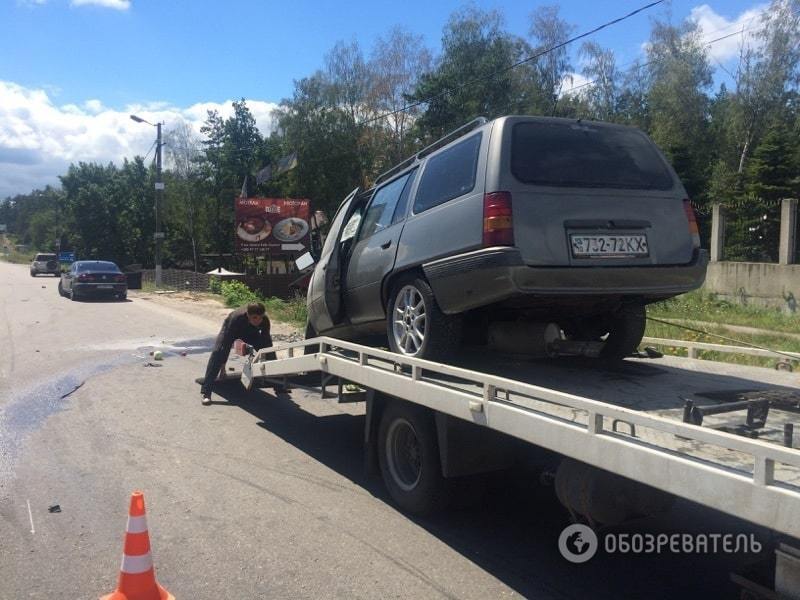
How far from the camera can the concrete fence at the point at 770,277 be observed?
16.2 meters

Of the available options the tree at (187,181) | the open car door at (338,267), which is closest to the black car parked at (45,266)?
the tree at (187,181)

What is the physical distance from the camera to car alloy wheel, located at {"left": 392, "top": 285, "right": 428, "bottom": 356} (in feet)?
16.4

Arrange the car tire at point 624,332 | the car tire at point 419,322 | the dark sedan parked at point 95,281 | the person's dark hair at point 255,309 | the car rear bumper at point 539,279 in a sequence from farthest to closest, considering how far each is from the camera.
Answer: the dark sedan parked at point 95,281
the person's dark hair at point 255,309
the car tire at point 624,332
the car tire at point 419,322
the car rear bumper at point 539,279

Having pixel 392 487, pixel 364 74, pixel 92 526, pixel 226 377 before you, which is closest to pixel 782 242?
pixel 226 377

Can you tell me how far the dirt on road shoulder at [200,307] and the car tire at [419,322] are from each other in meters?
8.71

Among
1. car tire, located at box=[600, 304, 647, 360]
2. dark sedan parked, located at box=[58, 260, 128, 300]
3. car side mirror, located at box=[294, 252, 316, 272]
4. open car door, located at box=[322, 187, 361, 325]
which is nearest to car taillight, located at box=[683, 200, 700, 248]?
car tire, located at box=[600, 304, 647, 360]

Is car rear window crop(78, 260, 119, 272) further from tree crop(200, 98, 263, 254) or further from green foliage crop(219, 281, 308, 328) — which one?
tree crop(200, 98, 263, 254)

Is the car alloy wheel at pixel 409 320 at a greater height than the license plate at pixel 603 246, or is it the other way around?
the license plate at pixel 603 246

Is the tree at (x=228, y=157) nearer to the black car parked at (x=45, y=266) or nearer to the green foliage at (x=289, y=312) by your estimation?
the black car parked at (x=45, y=266)

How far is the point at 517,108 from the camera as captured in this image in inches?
1474

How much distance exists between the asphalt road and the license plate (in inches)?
70.1

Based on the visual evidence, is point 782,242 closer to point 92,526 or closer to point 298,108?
point 92,526

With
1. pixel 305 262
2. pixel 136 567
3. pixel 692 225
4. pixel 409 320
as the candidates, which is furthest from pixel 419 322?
pixel 305 262

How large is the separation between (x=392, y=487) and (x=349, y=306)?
185 centimetres
